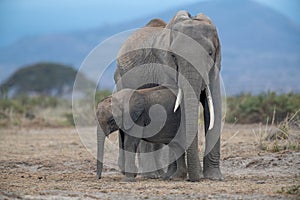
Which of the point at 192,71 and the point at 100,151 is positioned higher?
the point at 192,71

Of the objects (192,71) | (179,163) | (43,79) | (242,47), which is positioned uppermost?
(242,47)

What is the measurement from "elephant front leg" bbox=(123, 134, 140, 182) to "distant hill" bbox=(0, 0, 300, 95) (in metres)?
82.9

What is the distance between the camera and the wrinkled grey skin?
11156mm

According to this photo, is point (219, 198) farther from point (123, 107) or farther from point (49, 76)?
point (49, 76)

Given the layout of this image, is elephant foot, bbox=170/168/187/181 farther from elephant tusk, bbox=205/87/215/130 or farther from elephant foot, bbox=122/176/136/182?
elephant tusk, bbox=205/87/215/130

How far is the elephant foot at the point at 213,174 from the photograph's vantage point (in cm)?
1111

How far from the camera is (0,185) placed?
33.3ft

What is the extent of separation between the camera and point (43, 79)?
6662 centimetres

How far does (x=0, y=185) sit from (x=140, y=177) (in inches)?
109

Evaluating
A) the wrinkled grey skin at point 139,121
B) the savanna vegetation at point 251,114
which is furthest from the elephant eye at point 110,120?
the savanna vegetation at point 251,114

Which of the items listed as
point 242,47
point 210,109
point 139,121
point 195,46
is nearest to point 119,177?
point 139,121

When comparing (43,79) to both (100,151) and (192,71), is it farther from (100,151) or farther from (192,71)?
(192,71)

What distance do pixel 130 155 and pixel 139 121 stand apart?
53 cm

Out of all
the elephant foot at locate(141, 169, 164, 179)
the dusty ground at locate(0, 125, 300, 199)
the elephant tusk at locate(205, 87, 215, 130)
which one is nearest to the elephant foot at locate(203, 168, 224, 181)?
the dusty ground at locate(0, 125, 300, 199)
